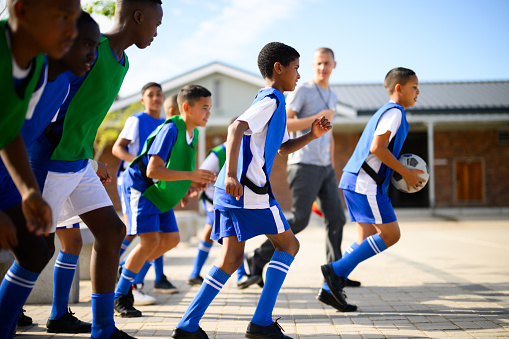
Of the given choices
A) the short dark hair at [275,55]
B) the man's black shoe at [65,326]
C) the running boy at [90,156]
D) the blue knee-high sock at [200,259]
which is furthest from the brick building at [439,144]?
the running boy at [90,156]

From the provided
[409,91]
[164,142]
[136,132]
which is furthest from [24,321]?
[409,91]

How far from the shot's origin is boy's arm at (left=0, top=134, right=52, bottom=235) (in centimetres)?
205

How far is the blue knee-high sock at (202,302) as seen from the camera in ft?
9.96

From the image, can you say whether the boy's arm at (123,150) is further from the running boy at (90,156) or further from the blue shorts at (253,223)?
the blue shorts at (253,223)

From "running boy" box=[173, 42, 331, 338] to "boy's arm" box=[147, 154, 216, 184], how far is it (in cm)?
33

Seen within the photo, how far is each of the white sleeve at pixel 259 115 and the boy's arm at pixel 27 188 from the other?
4.38ft

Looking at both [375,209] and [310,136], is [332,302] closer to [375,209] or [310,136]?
[375,209]

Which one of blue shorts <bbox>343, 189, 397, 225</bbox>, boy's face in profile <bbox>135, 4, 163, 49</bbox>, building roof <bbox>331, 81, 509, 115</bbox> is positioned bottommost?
blue shorts <bbox>343, 189, 397, 225</bbox>

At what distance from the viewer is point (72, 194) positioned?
2980 millimetres

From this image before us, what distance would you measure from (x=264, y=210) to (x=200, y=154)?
2097 cm

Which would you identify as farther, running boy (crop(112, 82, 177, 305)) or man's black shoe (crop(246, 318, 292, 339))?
running boy (crop(112, 82, 177, 305))

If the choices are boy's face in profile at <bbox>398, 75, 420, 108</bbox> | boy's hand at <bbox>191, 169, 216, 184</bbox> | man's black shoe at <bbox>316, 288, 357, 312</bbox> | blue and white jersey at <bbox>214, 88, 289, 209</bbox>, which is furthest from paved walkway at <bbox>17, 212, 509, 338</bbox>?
boy's face in profile at <bbox>398, 75, 420, 108</bbox>

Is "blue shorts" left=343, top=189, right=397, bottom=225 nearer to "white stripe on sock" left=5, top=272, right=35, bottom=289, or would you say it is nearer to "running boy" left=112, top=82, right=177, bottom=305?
"running boy" left=112, top=82, right=177, bottom=305

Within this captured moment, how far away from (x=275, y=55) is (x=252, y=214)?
1094 mm
